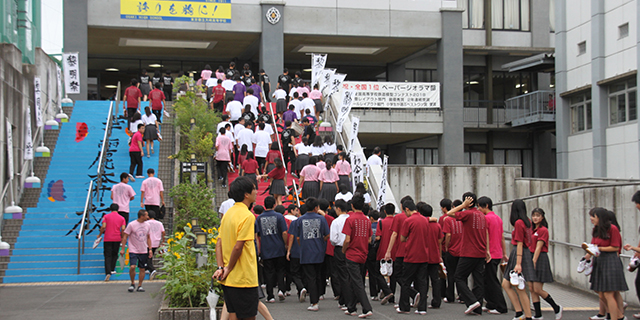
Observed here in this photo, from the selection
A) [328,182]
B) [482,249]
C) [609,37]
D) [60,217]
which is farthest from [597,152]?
[60,217]

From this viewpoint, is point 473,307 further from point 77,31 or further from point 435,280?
point 77,31

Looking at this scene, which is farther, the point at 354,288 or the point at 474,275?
the point at 474,275

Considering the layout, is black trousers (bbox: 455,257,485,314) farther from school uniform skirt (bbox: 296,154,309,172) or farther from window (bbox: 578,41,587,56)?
window (bbox: 578,41,587,56)

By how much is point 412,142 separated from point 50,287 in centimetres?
2506

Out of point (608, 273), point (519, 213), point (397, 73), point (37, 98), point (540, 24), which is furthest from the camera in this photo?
point (397, 73)

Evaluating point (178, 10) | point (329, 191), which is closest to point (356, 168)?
point (329, 191)

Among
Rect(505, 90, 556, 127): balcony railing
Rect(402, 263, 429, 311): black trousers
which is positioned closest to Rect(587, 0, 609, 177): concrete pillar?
Rect(505, 90, 556, 127): balcony railing

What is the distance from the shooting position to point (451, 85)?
2983 centimetres

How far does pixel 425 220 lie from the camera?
9461mm

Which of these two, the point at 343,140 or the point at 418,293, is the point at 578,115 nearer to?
the point at 343,140

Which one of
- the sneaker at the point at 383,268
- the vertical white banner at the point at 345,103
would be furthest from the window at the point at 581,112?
the sneaker at the point at 383,268

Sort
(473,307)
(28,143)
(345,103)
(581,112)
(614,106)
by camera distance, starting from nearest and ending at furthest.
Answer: (473,307) < (28,143) < (345,103) < (614,106) < (581,112)

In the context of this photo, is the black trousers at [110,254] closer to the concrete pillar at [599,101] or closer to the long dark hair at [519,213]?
the long dark hair at [519,213]

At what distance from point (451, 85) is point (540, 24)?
25.1 feet
